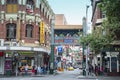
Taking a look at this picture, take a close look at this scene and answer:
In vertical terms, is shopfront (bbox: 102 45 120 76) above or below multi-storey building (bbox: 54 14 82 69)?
below

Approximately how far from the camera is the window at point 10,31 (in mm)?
51747

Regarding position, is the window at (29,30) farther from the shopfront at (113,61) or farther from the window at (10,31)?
the shopfront at (113,61)

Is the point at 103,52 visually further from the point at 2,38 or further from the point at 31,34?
the point at 2,38

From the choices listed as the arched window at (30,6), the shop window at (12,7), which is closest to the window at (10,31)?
the shop window at (12,7)

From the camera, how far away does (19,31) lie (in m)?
51.2

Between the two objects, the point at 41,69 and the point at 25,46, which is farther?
the point at 41,69

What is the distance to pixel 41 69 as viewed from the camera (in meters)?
53.9

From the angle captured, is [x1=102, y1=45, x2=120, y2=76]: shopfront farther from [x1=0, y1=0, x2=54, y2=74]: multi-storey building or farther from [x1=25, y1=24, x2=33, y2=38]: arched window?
[x1=25, y1=24, x2=33, y2=38]: arched window

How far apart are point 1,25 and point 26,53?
552 centimetres

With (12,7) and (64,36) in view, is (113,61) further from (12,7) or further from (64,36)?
(12,7)

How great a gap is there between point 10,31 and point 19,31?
64.3 inches

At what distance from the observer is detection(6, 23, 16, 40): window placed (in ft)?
170

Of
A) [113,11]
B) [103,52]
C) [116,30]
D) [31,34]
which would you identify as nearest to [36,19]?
[31,34]

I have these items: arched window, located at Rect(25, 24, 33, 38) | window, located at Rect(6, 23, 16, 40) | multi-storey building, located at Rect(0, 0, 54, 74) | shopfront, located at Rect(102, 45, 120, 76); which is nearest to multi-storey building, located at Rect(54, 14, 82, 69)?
multi-storey building, located at Rect(0, 0, 54, 74)
